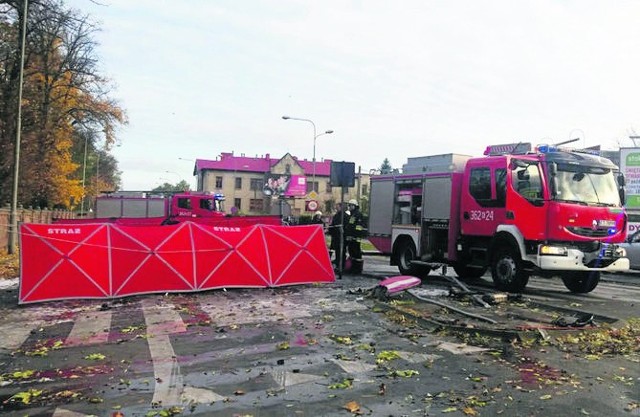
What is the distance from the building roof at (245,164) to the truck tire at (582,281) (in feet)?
273

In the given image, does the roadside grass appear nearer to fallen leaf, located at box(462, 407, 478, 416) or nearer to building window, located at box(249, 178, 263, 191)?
fallen leaf, located at box(462, 407, 478, 416)

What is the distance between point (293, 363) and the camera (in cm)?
625

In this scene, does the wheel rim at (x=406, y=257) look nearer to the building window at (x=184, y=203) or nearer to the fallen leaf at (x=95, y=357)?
the fallen leaf at (x=95, y=357)

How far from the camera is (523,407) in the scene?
16.0 ft

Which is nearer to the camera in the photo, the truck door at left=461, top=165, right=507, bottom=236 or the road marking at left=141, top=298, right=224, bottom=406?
the road marking at left=141, top=298, right=224, bottom=406

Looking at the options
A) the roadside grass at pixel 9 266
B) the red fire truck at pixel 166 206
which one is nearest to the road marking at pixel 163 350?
the roadside grass at pixel 9 266

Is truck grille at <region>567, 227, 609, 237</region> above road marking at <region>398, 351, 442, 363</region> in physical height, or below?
above

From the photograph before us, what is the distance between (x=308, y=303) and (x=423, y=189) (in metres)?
5.44

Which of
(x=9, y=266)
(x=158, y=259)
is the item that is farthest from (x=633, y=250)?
(x=9, y=266)

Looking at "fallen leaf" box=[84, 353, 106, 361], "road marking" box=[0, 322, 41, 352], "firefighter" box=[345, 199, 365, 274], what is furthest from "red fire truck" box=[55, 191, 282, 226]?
"fallen leaf" box=[84, 353, 106, 361]

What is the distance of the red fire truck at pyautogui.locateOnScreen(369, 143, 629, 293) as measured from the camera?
11.2 m

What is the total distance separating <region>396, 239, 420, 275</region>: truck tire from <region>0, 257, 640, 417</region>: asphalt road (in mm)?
4657

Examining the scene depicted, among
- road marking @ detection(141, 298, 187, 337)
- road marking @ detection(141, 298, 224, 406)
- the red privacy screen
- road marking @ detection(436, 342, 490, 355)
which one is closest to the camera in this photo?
road marking @ detection(141, 298, 224, 406)

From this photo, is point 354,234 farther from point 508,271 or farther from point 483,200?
point 508,271
